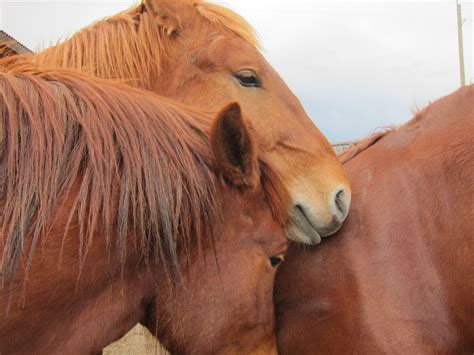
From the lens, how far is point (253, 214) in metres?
1.74

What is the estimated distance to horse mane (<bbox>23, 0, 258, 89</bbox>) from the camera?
8.48ft

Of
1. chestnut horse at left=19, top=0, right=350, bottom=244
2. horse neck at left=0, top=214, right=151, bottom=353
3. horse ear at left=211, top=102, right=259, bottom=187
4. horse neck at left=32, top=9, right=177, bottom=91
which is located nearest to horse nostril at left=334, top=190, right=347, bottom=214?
chestnut horse at left=19, top=0, right=350, bottom=244

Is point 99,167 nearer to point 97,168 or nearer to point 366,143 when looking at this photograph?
point 97,168

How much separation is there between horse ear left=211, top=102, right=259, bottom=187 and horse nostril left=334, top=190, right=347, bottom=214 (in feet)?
1.96

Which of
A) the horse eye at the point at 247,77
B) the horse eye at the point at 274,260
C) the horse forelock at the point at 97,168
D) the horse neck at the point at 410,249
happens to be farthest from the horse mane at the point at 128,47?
the horse eye at the point at 274,260

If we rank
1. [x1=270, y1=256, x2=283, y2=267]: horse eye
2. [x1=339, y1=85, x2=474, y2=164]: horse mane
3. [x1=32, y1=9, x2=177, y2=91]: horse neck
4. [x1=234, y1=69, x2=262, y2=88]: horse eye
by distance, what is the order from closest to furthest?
[x1=270, y1=256, x2=283, y2=267]: horse eye
[x1=339, y1=85, x2=474, y2=164]: horse mane
[x1=234, y1=69, x2=262, y2=88]: horse eye
[x1=32, y1=9, x2=177, y2=91]: horse neck

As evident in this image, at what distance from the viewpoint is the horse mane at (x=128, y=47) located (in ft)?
8.48

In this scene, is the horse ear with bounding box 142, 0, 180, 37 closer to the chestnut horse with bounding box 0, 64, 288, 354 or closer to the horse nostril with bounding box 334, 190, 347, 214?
the chestnut horse with bounding box 0, 64, 288, 354

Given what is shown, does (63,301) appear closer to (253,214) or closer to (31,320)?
(31,320)

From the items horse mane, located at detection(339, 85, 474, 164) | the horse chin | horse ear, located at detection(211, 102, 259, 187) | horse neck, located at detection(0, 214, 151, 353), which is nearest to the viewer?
horse neck, located at detection(0, 214, 151, 353)

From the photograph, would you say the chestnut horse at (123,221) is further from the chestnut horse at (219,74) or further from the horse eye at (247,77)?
the horse eye at (247,77)

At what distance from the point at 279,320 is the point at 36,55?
6.66 feet

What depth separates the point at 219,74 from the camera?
247 centimetres

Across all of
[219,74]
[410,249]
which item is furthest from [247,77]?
[410,249]
